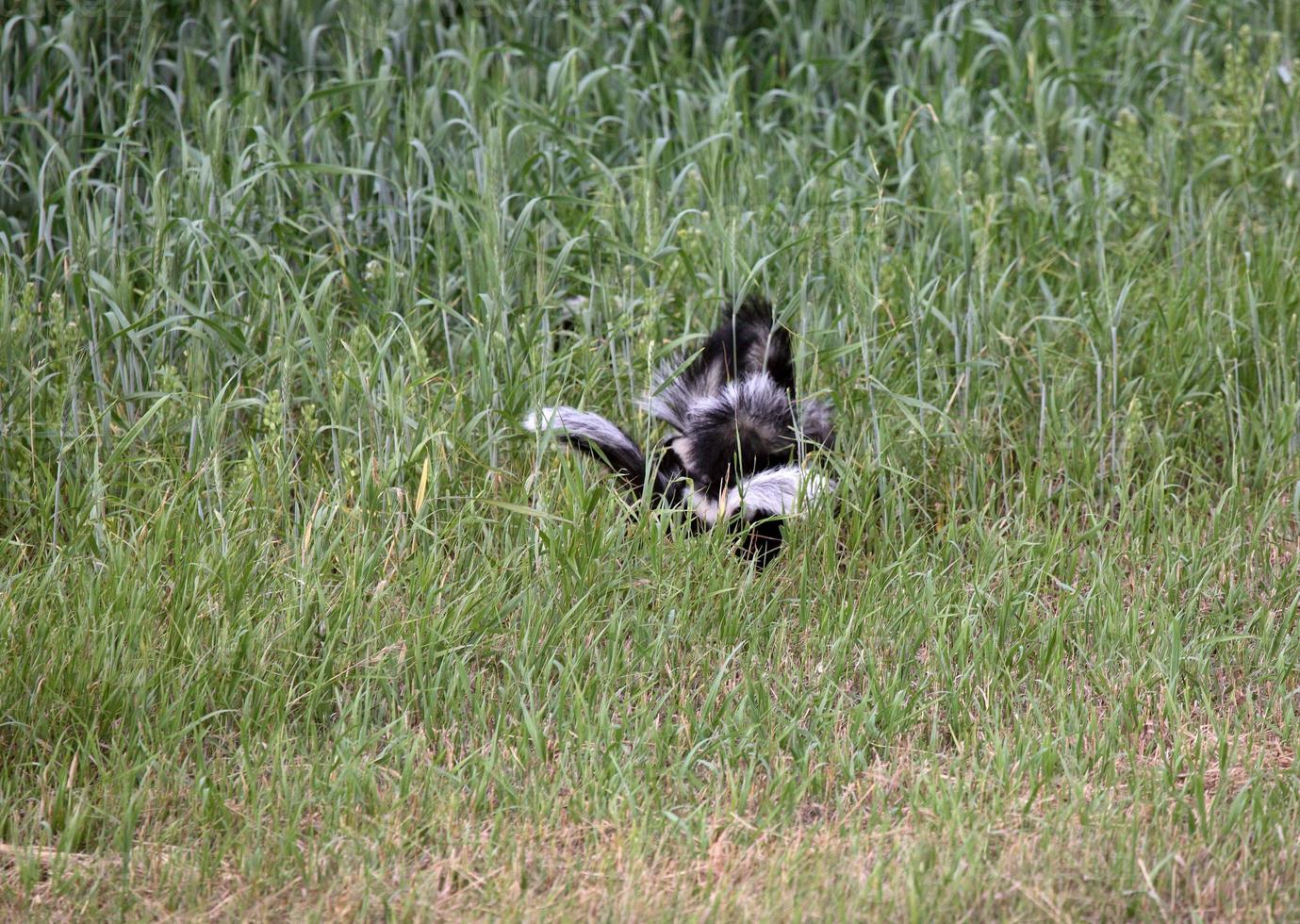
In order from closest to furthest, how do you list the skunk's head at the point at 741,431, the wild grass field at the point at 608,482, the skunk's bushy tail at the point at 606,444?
the wild grass field at the point at 608,482 → the skunk's bushy tail at the point at 606,444 → the skunk's head at the point at 741,431

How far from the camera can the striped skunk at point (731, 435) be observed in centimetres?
350

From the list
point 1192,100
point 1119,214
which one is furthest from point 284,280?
→ point 1192,100

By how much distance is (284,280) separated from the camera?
4.37m

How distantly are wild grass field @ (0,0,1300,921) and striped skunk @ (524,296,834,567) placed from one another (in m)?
0.11

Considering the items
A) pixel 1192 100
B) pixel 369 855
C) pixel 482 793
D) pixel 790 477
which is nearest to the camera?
pixel 369 855

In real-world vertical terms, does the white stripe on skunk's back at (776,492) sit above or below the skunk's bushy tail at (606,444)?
below

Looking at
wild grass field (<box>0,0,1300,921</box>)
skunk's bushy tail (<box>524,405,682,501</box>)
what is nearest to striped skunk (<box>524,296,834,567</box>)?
skunk's bushy tail (<box>524,405,682,501</box>)

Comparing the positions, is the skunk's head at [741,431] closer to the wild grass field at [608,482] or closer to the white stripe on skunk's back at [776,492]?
the white stripe on skunk's back at [776,492]

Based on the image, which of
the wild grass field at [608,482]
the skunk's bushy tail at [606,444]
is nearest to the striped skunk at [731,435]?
the skunk's bushy tail at [606,444]

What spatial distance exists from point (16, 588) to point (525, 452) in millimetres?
1320

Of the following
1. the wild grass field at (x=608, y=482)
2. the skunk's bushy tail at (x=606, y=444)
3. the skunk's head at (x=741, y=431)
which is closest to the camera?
the wild grass field at (x=608, y=482)

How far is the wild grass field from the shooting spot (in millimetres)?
2537

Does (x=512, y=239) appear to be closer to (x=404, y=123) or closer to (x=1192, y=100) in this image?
(x=404, y=123)

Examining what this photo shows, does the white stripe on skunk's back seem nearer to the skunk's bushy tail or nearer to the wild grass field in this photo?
the wild grass field
